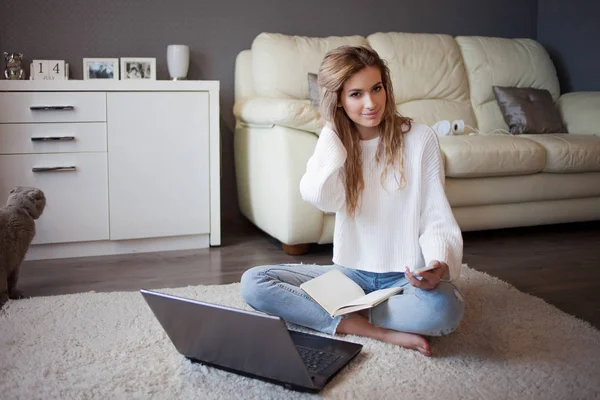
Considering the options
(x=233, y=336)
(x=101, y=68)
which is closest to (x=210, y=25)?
(x=101, y=68)

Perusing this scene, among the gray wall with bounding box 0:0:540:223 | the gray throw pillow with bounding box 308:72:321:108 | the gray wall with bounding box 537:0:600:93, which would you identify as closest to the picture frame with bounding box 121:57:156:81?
the gray wall with bounding box 0:0:540:223

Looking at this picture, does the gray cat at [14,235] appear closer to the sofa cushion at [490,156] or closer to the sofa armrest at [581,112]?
the sofa cushion at [490,156]

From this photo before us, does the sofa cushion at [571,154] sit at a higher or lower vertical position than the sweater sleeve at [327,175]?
lower

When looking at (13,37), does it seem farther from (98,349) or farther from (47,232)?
(98,349)

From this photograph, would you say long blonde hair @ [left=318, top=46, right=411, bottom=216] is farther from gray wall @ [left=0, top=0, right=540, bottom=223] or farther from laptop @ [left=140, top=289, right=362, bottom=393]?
gray wall @ [left=0, top=0, right=540, bottom=223]

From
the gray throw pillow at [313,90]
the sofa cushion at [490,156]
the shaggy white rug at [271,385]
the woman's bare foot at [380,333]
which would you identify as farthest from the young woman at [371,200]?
the gray throw pillow at [313,90]

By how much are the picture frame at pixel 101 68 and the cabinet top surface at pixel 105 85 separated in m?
0.41

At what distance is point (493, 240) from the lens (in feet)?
10.3

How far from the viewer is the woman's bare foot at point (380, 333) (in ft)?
5.56

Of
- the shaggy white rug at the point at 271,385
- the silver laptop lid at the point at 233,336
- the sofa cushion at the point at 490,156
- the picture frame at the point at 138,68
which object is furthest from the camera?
the picture frame at the point at 138,68

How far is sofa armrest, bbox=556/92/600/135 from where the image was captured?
11.4 ft

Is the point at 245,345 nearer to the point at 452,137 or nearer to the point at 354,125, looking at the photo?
the point at 354,125

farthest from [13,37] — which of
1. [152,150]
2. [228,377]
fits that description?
[228,377]

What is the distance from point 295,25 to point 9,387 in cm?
260
